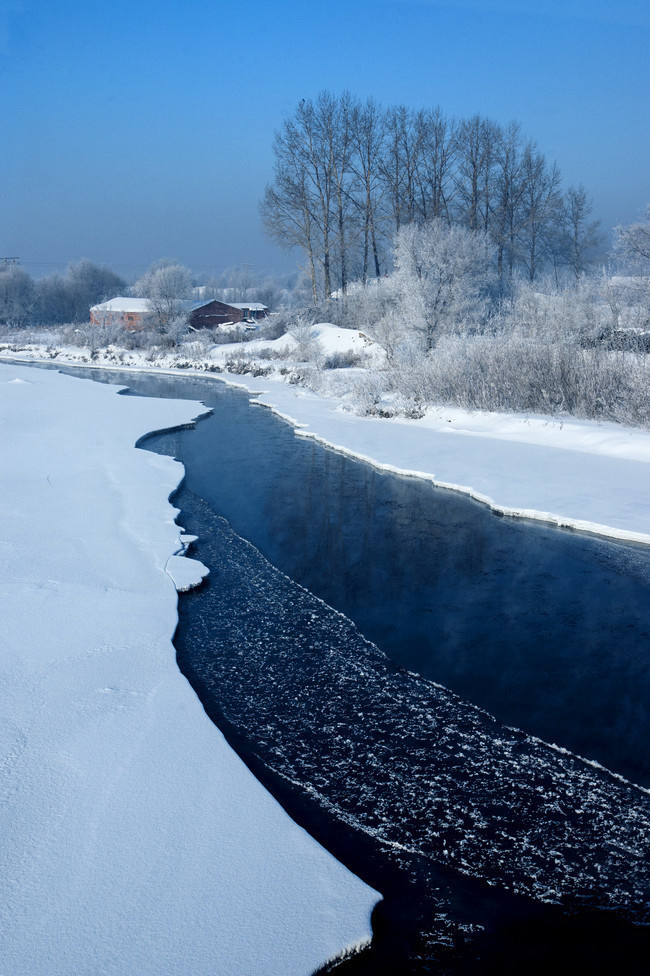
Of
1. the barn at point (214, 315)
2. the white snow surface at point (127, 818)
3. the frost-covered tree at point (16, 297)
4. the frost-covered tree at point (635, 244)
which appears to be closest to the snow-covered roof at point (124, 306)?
the barn at point (214, 315)

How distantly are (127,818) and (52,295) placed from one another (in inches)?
3059

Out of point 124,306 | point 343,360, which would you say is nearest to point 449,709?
point 343,360

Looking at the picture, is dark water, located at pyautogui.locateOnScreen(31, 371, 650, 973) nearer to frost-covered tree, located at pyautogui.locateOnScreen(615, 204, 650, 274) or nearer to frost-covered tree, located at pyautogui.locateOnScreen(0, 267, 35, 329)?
frost-covered tree, located at pyautogui.locateOnScreen(615, 204, 650, 274)

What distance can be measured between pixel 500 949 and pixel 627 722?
2052 mm

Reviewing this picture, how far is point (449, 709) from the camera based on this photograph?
453cm

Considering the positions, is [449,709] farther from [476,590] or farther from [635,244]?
[635,244]

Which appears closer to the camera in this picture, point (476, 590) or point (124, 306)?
point (476, 590)

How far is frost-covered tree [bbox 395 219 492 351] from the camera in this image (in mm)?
22625

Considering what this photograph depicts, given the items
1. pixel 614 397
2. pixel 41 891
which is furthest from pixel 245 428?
pixel 41 891

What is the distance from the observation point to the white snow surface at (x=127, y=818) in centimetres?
260

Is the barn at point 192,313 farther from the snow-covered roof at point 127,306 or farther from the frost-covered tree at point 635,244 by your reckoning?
the frost-covered tree at point 635,244

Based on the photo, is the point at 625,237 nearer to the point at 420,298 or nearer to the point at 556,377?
the point at 420,298

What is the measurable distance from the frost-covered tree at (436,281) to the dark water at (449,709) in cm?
1482

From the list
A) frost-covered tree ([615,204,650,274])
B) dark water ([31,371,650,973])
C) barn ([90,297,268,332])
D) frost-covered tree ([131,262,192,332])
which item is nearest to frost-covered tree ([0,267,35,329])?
barn ([90,297,268,332])
